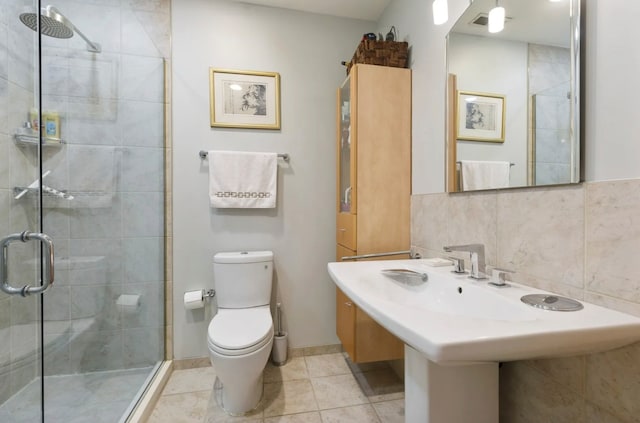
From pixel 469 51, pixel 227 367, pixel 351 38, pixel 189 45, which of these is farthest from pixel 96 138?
pixel 469 51

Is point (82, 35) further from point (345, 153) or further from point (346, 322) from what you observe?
point (346, 322)

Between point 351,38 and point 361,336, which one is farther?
point 351,38

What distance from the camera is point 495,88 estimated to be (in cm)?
105

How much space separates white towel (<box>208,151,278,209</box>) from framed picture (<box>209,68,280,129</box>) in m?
0.23

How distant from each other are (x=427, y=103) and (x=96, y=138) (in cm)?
180

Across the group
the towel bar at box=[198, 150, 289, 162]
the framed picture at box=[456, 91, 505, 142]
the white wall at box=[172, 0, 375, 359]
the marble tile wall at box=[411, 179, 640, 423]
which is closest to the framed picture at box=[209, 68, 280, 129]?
the white wall at box=[172, 0, 375, 359]

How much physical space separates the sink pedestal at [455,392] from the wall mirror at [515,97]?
A: 0.65 meters

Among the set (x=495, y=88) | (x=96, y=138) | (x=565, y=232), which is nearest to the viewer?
(x=565, y=232)

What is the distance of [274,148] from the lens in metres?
1.91

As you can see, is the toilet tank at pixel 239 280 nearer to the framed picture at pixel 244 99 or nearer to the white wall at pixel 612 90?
the framed picture at pixel 244 99

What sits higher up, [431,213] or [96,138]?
[96,138]

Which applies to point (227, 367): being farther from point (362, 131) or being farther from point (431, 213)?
point (362, 131)

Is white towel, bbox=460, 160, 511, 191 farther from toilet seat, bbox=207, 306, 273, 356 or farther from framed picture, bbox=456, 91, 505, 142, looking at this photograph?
toilet seat, bbox=207, 306, 273, 356

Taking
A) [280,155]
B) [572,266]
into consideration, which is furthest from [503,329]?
[280,155]
